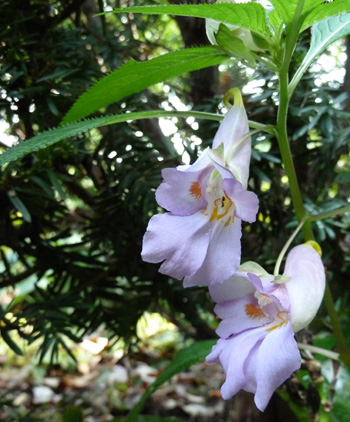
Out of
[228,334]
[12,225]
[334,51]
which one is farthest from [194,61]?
[334,51]

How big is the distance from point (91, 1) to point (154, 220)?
2.74 feet

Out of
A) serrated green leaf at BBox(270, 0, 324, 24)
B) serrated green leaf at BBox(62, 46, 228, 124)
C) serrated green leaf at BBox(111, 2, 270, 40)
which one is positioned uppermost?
serrated green leaf at BBox(111, 2, 270, 40)

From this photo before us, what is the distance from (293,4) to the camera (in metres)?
0.49

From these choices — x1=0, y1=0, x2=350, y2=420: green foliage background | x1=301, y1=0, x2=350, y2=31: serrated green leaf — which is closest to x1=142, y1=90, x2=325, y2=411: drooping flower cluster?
x1=301, y1=0, x2=350, y2=31: serrated green leaf

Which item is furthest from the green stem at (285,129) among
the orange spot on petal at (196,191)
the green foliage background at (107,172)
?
the green foliage background at (107,172)

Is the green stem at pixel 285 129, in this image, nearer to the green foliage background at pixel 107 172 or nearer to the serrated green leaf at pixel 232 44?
the serrated green leaf at pixel 232 44

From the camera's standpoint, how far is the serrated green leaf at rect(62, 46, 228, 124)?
22.8 inches

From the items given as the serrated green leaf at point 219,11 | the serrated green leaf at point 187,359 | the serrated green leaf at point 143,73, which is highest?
the serrated green leaf at point 219,11

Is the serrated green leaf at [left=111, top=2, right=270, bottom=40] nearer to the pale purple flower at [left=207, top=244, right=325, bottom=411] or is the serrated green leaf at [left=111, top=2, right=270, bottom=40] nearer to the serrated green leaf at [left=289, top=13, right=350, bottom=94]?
the serrated green leaf at [left=289, top=13, right=350, bottom=94]

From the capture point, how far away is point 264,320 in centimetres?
56

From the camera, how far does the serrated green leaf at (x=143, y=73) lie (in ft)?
1.90

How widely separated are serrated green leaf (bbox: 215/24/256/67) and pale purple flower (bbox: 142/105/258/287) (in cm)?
6

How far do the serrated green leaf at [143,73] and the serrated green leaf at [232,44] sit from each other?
4cm

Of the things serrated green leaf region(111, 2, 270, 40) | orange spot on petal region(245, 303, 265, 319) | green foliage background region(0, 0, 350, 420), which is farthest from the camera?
green foliage background region(0, 0, 350, 420)
